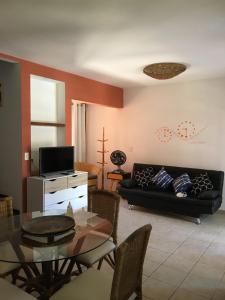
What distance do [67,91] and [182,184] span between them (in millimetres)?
2667

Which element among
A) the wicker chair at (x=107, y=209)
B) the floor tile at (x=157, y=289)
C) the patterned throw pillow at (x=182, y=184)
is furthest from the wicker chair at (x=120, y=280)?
the patterned throw pillow at (x=182, y=184)

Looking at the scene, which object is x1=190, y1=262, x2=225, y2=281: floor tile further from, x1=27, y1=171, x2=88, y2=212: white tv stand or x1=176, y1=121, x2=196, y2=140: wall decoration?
x1=176, y1=121, x2=196, y2=140: wall decoration

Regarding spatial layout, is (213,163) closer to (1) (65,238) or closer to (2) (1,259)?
(1) (65,238)

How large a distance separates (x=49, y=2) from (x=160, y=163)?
13.8 feet

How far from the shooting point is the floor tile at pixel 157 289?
236 cm

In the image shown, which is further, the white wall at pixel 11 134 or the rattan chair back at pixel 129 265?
the white wall at pixel 11 134

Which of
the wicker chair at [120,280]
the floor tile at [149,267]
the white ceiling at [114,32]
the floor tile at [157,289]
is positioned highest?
the white ceiling at [114,32]

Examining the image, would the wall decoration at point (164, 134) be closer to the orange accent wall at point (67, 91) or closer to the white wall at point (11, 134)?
the orange accent wall at point (67, 91)

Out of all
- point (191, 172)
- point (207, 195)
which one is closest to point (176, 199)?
point (207, 195)

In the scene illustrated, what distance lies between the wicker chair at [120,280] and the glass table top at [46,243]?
206 millimetres

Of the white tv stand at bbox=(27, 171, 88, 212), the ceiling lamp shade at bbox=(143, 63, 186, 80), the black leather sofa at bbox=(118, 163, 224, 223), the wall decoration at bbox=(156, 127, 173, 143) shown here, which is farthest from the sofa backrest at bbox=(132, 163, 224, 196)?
the ceiling lamp shade at bbox=(143, 63, 186, 80)

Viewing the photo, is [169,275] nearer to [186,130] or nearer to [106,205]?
[106,205]

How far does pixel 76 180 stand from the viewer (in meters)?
4.33

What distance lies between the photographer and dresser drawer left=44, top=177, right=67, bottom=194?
12.4 ft
